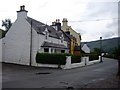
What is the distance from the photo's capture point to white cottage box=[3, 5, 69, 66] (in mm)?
35562

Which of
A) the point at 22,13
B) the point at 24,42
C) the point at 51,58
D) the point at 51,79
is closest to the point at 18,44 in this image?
the point at 24,42

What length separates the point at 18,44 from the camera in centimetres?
3709

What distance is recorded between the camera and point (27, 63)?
3525 centimetres

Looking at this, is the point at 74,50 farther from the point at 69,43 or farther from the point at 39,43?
the point at 39,43

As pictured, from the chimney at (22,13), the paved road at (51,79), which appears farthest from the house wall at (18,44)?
the paved road at (51,79)

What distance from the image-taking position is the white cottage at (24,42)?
35562mm

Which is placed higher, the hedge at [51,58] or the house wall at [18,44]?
the house wall at [18,44]

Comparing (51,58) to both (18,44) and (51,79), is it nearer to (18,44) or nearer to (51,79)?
(18,44)

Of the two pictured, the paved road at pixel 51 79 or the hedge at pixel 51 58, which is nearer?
the paved road at pixel 51 79

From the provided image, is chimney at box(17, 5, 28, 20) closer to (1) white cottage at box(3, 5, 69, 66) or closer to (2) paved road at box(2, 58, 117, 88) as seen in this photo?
(1) white cottage at box(3, 5, 69, 66)

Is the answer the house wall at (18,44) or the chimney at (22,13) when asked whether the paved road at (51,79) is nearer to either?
the house wall at (18,44)

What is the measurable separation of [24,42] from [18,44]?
4.66 ft

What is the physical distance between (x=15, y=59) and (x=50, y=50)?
610cm

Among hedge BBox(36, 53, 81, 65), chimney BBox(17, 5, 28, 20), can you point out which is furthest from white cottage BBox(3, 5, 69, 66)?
hedge BBox(36, 53, 81, 65)
